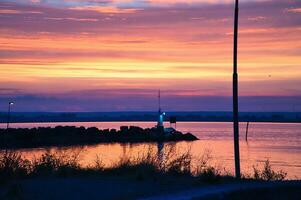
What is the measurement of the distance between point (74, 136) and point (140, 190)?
182 ft

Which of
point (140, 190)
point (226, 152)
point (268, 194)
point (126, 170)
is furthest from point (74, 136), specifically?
point (268, 194)

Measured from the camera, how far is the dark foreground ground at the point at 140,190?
12984 millimetres

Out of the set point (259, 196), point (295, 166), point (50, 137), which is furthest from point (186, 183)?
point (50, 137)

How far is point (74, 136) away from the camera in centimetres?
6962

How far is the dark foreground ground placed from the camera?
42.6ft

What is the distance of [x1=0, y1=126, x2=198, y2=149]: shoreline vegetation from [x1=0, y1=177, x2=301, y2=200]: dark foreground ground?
39.4 metres

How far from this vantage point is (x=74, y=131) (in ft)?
235

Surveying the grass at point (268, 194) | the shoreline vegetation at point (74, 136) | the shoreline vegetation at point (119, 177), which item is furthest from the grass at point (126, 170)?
the shoreline vegetation at point (74, 136)

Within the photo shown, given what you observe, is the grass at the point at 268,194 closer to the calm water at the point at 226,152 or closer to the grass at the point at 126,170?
the grass at the point at 126,170

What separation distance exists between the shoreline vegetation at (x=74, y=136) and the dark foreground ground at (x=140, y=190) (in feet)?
129

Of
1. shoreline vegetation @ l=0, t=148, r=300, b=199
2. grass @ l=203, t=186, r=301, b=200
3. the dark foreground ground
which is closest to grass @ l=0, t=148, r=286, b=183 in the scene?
shoreline vegetation @ l=0, t=148, r=300, b=199

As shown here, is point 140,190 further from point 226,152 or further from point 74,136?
point 74,136

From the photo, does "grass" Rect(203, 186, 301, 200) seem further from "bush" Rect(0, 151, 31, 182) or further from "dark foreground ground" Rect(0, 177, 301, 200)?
"bush" Rect(0, 151, 31, 182)

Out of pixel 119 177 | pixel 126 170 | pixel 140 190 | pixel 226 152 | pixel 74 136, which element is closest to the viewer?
pixel 140 190
